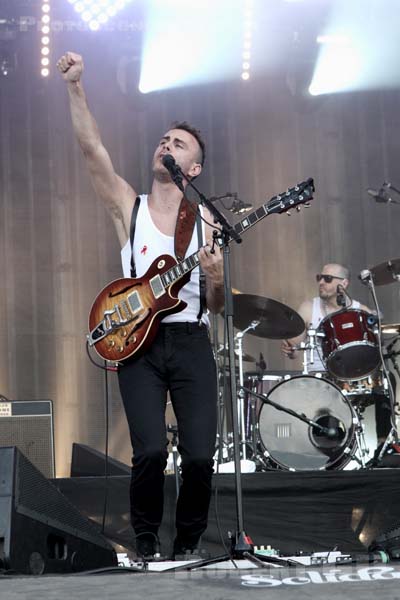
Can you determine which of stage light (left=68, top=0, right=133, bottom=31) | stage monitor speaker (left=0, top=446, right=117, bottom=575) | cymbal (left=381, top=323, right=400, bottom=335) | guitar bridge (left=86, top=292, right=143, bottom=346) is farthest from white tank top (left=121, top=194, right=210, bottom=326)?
stage light (left=68, top=0, right=133, bottom=31)

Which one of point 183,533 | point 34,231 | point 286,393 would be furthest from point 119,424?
point 183,533

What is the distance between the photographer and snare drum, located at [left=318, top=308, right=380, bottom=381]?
6.02m

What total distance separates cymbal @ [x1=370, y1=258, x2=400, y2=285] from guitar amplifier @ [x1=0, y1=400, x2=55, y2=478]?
103 inches

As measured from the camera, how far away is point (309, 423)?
5652 mm

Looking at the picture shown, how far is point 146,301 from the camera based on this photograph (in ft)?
12.0

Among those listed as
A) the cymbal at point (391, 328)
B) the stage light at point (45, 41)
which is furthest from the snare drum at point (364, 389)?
the stage light at point (45, 41)

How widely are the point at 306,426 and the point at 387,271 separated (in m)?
1.43

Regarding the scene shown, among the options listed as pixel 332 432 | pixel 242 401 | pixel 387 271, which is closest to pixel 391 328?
pixel 387 271

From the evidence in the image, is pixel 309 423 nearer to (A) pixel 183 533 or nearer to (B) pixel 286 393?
(B) pixel 286 393

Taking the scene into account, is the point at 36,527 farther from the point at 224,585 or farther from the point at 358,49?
the point at 358,49

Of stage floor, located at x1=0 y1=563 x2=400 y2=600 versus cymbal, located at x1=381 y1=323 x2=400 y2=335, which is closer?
stage floor, located at x1=0 y1=563 x2=400 y2=600

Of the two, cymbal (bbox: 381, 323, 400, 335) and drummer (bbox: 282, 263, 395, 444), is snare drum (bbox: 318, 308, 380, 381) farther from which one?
drummer (bbox: 282, 263, 395, 444)

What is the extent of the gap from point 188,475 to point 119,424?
4762 millimetres

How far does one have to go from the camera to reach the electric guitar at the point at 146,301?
11.9 ft
